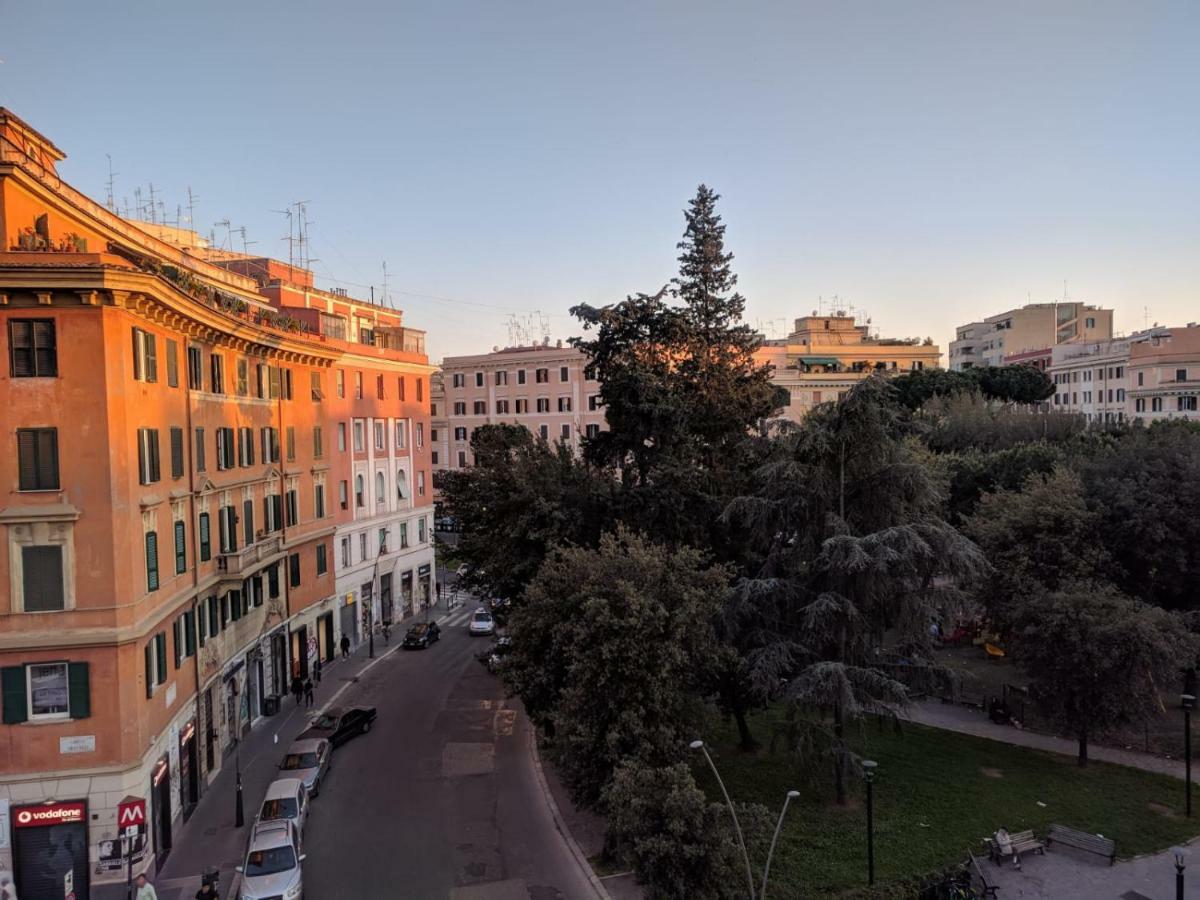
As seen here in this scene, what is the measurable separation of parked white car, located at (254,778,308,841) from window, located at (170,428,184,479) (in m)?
9.42

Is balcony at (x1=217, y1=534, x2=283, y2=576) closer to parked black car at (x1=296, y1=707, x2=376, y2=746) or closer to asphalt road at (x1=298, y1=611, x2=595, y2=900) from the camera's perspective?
parked black car at (x1=296, y1=707, x2=376, y2=746)

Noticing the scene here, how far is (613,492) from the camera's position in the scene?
2997 cm

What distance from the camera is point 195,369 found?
27.0m

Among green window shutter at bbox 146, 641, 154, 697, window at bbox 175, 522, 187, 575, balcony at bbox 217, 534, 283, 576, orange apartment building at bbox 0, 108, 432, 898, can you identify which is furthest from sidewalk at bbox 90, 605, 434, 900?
balcony at bbox 217, 534, 283, 576

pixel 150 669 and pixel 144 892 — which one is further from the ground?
pixel 150 669

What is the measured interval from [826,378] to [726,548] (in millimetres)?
61113

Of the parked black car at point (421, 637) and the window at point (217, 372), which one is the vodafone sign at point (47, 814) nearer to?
the window at point (217, 372)

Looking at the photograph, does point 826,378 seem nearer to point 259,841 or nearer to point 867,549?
point 867,549

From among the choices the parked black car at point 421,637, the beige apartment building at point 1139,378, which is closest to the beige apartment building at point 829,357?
the beige apartment building at point 1139,378

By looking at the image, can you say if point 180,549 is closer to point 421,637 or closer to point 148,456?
point 148,456

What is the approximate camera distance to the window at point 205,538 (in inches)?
1054

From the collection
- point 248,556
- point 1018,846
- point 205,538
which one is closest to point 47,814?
point 205,538

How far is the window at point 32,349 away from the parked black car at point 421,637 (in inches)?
1147

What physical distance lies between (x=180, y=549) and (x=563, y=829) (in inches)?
545
